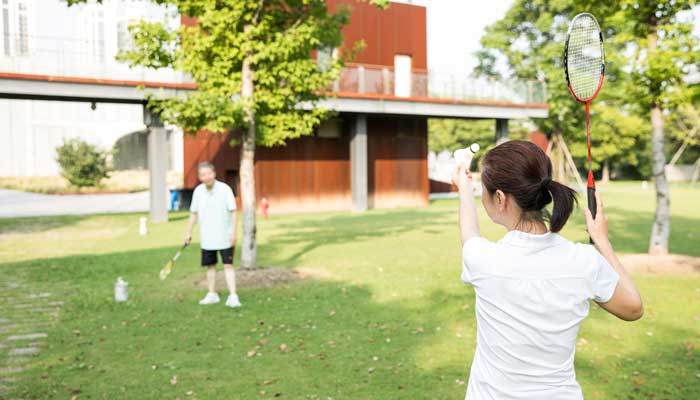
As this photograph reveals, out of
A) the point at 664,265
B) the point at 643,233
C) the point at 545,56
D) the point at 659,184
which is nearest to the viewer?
the point at 664,265

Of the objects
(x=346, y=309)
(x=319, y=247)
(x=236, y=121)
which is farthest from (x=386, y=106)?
(x=346, y=309)

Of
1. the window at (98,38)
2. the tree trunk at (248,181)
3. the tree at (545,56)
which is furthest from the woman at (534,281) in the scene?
the tree at (545,56)

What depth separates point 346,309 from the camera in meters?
8.66

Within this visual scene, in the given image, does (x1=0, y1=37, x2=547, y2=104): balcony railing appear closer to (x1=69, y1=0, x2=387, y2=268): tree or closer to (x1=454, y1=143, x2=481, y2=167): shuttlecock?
(x1=69, y1=0, x2=387, y2=268): tree

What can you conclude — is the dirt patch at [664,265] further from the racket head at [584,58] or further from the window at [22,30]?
the window at [22,30]

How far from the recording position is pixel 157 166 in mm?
23922

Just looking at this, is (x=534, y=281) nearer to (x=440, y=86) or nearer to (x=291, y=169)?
(x=291, y=169)

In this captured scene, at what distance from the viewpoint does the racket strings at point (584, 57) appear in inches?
146

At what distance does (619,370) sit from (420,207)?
25733 millimetres

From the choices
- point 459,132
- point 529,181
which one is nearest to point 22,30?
point 529,181

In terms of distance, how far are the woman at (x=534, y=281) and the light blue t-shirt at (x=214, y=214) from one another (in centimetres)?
692

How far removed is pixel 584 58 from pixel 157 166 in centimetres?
2221

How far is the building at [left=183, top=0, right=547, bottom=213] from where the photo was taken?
2781cm

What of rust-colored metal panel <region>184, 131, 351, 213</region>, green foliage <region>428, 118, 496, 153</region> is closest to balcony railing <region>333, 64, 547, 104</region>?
rust-colored metal panel <region>184, 131, 351, 213</region>
